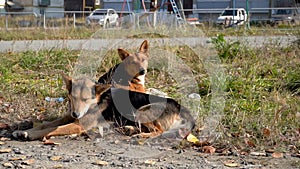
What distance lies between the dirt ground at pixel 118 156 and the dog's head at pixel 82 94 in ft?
1.17

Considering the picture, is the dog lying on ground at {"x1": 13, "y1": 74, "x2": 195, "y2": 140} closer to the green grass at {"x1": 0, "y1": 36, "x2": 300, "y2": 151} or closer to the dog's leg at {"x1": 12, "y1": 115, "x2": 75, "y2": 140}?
the dog's leg at {"x1": 12, "y1": 115, "x2": 75, "y2": 140}

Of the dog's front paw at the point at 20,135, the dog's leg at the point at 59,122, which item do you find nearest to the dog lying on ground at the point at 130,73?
the dog's leg at the point at 59,122

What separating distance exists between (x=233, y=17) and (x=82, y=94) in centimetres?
1863

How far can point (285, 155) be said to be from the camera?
506cm

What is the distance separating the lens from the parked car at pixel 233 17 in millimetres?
21172

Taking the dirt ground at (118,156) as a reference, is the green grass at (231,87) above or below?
above

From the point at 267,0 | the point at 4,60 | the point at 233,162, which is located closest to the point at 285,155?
the point at 233,162

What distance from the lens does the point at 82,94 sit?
5477 millimetres

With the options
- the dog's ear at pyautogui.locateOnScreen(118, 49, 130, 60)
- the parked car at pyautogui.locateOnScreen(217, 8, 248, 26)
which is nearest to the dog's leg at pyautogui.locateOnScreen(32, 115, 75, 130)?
the dog's ear at pyautogui.locateOnScreen(118, 49, 130, 60)

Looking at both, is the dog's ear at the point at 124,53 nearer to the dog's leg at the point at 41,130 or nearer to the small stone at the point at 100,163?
the dog's leg at the point at 41,130

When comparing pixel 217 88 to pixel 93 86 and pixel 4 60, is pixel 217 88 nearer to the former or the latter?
pixel 93 86

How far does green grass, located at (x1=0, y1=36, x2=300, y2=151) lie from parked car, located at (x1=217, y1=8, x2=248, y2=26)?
922 cm

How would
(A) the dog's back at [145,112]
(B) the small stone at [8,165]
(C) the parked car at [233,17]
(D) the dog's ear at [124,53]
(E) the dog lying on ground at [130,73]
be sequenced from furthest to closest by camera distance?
(C) the parked car at [233,17] < (D) the dog's ear at [124,53] < (E) the dog lying on ground at [130,73] < (A) the dog's back at [145,112] < (B) the small stone at [8,165]

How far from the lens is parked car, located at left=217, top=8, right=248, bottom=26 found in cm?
2117
